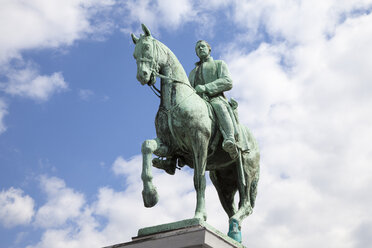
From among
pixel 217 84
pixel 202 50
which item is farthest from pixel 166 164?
pixel 202 50

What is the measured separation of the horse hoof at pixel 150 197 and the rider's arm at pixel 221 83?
2177 mm

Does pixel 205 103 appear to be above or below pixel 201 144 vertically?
above

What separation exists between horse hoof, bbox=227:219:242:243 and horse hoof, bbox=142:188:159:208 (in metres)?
1.40

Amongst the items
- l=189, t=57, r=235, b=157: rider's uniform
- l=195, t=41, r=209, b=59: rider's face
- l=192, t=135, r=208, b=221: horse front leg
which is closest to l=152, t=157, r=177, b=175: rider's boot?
l=192, t=135, r=208, b=221: horse front leg

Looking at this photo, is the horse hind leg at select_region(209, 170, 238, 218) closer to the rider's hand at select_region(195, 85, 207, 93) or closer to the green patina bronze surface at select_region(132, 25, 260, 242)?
the green patina bronze surface at select_region(132, 25, 260, 242)

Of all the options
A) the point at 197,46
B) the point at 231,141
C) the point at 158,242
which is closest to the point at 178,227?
the point at 158,242

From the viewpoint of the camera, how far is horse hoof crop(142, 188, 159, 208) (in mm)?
9742

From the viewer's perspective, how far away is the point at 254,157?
36.7 ft

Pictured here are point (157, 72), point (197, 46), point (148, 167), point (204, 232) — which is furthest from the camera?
point (197, 46)

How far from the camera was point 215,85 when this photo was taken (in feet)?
36.0

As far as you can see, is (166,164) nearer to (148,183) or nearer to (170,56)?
(148,183)

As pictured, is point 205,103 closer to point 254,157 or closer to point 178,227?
point 254,157

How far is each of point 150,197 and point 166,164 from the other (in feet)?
3.36

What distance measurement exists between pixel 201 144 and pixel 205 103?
2.70 feet
